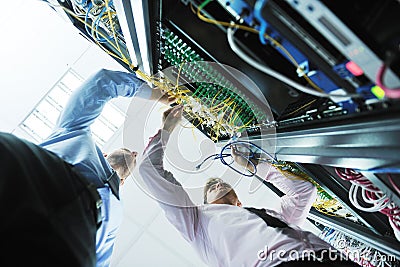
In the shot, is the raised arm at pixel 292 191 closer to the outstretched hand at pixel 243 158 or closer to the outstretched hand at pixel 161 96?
the outstretched hand at pixel 243 158

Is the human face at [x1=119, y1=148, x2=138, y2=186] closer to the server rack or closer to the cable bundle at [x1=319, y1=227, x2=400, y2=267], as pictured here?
the server rack

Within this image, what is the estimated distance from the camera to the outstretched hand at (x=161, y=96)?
143 centimetres

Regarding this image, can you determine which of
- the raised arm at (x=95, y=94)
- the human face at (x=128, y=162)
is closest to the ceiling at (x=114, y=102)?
the human face at (x=128, y=162)

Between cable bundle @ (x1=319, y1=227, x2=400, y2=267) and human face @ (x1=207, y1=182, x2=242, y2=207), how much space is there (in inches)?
22.1

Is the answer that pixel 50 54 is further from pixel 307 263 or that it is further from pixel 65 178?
pixel 307 263

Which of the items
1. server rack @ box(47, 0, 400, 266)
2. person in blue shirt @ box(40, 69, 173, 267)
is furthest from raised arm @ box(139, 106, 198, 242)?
server rack @ box(47, 0, 400, 266)

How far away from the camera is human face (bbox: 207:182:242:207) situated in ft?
5.26

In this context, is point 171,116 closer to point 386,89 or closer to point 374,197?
point 374,197

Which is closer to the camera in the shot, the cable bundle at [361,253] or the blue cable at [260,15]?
the blue cable at [260,15]

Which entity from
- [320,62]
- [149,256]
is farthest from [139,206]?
[320,62]

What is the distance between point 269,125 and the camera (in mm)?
1077

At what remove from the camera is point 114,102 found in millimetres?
2492

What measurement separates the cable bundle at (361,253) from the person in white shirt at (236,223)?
266 millimetres

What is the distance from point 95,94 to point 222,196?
800 mm
